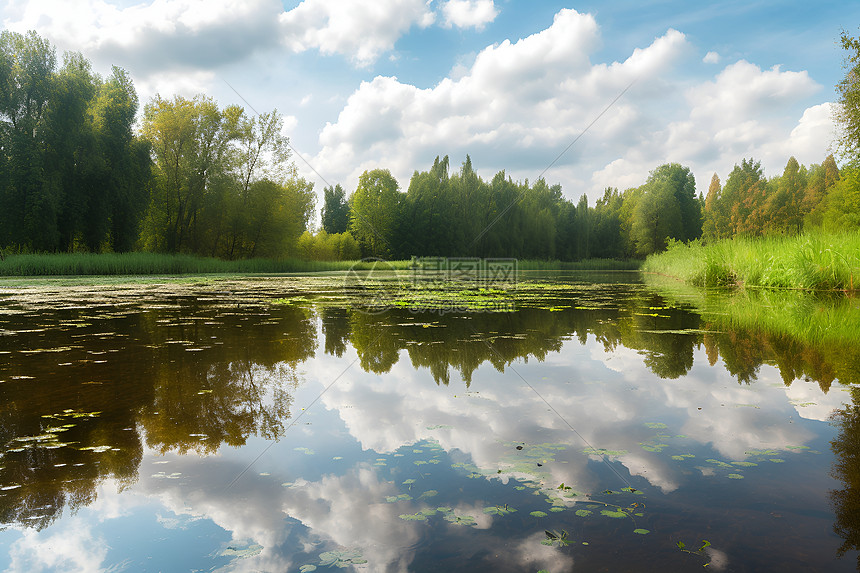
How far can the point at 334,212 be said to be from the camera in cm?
9288

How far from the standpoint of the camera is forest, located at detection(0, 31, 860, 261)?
2947cm

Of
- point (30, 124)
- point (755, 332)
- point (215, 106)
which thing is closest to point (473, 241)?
point (215, 106)

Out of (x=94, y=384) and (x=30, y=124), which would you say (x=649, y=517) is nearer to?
(x=94, y=384)

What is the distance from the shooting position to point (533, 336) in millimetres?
7520

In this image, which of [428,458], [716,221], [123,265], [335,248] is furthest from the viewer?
[716,221]

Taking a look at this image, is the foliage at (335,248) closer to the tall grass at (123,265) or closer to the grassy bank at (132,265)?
the grassy bank at (132,265)

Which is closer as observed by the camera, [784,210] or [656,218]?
[784,210]

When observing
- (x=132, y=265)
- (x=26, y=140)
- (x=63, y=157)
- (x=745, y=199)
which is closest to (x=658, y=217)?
(x=745, y=199)

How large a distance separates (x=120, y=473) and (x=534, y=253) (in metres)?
66.8

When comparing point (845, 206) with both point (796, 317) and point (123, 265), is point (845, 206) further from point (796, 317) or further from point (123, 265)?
point (123, 265)

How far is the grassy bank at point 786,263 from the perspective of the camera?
1447cm

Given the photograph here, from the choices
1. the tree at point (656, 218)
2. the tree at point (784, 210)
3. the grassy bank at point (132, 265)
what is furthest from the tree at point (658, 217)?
the grassy bank at point (132, 265)

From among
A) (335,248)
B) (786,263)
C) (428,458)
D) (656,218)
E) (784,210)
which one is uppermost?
(784,210)

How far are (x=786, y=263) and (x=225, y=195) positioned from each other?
3744 centimetres
